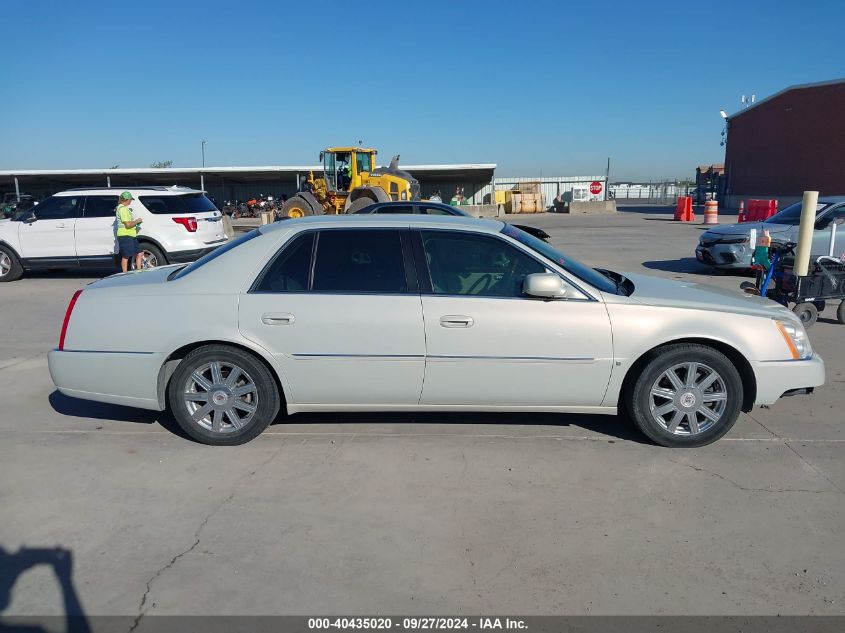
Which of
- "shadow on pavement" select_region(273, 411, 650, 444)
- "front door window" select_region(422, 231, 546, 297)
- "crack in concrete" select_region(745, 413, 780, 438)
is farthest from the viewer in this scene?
"shadow on pavement" select_region(273, 411, 650, 444)

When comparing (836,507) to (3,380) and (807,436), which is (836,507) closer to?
(807,436)

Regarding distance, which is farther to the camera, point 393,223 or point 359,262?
point 393,223

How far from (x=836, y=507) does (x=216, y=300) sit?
4014 millimetres

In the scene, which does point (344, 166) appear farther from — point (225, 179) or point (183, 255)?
point (225, 179)

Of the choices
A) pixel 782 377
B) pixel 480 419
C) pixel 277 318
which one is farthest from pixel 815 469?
pixel 277 318

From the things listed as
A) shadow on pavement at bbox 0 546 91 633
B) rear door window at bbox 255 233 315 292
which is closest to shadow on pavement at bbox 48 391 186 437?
rear door window at bbox 255 233 315 292

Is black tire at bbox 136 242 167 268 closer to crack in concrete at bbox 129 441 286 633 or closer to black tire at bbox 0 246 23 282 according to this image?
black tire at bbox 0 246 23 282

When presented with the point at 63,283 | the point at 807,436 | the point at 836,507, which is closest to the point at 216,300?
the point at 836,507

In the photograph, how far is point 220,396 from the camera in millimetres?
4469

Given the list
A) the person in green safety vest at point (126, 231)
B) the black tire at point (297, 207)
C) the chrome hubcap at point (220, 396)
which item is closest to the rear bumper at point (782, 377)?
the chrome hubcap at point (220, 396)

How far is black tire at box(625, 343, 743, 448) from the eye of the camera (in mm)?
4332

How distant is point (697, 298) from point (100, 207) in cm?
1131

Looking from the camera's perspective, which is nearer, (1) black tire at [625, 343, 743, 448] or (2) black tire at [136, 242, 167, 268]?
(1) black tire at [625, 343, 743, 448]

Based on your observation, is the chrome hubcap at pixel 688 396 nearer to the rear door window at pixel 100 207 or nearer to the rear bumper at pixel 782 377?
the rear bumper at pixel 782 377
